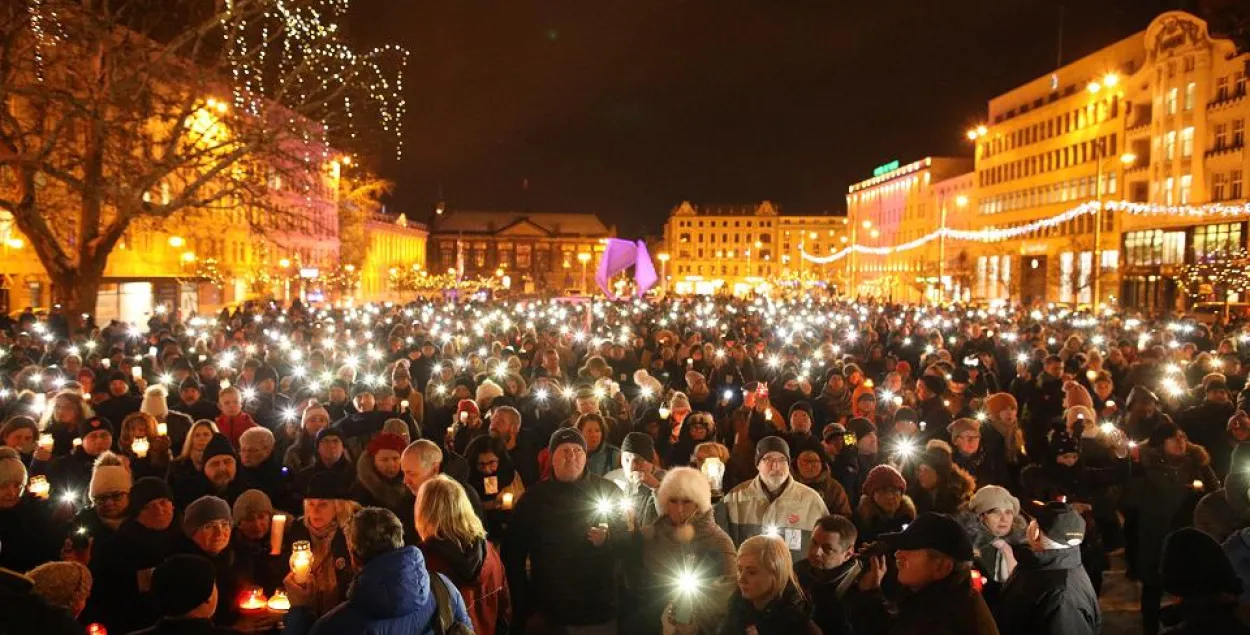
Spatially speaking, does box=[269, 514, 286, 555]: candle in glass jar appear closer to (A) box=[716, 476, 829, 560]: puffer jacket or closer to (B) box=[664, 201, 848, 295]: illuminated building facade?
(A) box=[716, 476, 829, 560]: puffer jacket

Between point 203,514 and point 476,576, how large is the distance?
4.87 ft

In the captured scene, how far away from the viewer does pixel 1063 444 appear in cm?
778

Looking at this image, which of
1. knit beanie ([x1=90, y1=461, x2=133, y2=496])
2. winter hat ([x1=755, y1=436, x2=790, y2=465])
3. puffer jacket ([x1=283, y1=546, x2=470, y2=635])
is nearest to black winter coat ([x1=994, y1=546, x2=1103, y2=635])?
winter hat ([x1=755, y1=436, x2=790, y2=465])

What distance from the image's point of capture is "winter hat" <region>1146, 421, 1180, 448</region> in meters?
7.52

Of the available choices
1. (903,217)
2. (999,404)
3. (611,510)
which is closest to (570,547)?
(611,510)

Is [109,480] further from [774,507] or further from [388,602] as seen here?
[774,507]

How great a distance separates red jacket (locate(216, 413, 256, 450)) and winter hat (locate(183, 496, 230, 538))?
169 inches

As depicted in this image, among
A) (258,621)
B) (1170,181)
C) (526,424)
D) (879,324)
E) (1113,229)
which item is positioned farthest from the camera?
(1113,229)

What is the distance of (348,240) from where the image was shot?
232 feet

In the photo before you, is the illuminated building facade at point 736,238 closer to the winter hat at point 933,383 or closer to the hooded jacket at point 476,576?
the winter hat at point 933,383

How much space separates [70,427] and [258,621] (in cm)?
461

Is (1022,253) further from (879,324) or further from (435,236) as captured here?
(435,236)

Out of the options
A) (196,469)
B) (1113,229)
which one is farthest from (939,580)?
(1113,229)

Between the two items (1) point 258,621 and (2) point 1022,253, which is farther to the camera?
(2) point 1022,253
